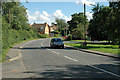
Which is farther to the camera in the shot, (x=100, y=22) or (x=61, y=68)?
(x=100, y=22)

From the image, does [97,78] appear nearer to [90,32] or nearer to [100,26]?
[100,26]

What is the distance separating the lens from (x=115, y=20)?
89.1 feet

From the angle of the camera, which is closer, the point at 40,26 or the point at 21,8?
the point at 21,8

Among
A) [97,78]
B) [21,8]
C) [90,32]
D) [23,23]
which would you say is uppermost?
[21,8]

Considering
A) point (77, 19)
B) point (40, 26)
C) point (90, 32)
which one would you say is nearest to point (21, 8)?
point (90, 32)

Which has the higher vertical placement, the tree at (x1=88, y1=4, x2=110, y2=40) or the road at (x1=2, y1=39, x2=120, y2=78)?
the tree at (x1=88, y1=4, x2=110, y2=40)

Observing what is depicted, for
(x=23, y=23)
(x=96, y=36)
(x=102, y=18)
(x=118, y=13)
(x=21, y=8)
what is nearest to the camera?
(x=118, y=13)

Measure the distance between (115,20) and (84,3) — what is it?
5461 mm

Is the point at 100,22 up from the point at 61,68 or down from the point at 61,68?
up

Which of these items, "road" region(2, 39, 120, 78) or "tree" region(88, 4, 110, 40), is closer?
"road" region(2, 39, 120, 78)

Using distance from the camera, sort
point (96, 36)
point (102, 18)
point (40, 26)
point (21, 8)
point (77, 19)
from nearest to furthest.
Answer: point (102, 18) → point (96, 36) → point (21, 8) → point (77, 19) → point (40, 26)

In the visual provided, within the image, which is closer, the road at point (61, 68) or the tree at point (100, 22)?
the road at point (61, 68)

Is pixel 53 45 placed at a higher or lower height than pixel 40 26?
lower

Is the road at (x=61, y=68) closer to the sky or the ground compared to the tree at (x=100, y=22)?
closer to the ground
